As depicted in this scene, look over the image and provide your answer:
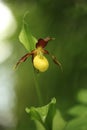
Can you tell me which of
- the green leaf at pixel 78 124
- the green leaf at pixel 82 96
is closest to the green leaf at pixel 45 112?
the green leaf at pixel 78 124

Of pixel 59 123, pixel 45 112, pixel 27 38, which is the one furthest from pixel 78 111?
pixel 27 38

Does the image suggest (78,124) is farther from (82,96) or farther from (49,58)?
(49,58)

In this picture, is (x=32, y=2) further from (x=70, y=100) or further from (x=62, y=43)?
(x=70, y=100)

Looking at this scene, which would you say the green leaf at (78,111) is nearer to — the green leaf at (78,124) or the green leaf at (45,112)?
the green leaf at (78,124)

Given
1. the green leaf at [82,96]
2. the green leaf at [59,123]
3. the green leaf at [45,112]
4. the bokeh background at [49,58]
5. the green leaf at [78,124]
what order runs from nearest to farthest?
the green leaf at [45,112], the green leaf at [78,124], the green leaf at [59,123], the green leaf at [82,96], the bokeh background at [49,58]

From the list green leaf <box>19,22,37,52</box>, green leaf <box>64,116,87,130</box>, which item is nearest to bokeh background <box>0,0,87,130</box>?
green leaf <box>64,116,87,130</box>

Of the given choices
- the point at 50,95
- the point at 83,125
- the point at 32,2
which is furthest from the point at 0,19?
the point at 83,125

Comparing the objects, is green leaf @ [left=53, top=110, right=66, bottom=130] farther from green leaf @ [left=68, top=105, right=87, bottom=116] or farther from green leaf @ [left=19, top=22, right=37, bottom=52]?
green leaf @ [left=19, top=22, right=37, bottom=52]
